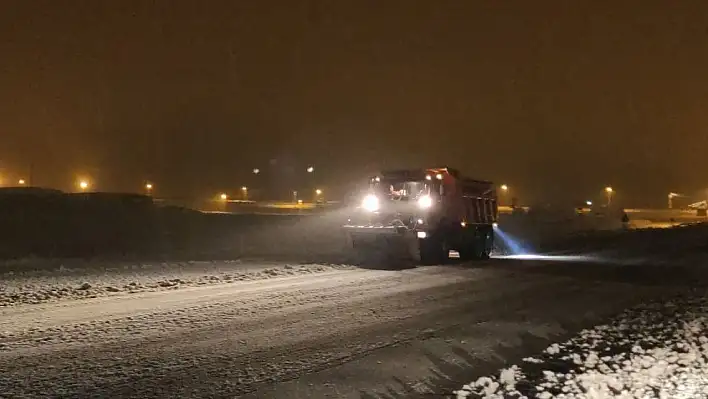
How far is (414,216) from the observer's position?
25750 millimetres

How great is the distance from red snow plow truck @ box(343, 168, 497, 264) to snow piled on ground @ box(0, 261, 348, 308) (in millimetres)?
3447

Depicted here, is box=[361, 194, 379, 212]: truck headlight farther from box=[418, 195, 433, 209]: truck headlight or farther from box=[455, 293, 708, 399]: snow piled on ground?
box=[455, 293, 708, 399]: snow piled on ground

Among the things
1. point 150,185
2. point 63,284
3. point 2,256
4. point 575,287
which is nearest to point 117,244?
point 2,256

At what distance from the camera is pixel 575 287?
18875 millimetres

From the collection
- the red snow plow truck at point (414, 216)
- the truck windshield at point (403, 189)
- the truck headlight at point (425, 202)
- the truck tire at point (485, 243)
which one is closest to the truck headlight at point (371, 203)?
the red snow plow truck at point (414, 216)

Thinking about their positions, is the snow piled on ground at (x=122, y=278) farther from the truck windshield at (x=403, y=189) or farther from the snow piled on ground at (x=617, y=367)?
the snow piled on ground at (x=617, y=367)

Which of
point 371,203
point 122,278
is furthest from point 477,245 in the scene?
point 122,278

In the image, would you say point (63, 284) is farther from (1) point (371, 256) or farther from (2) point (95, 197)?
(2) point (95, 197)

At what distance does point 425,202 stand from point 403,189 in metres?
1.04

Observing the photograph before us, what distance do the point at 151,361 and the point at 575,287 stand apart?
12598 millimetres

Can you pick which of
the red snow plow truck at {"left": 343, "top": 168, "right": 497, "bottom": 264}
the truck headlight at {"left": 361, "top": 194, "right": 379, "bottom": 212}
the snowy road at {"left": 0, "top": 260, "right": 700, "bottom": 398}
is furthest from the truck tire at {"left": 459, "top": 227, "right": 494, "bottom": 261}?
the snowy road at {"left": 0, "top": 260, "right": 700, "bottom": 398}

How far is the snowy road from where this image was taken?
855 centimetres

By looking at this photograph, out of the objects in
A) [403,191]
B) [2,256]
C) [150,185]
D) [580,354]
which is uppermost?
[150,185]

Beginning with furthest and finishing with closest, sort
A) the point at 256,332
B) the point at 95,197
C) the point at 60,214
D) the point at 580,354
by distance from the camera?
the point at 95,197, the point at 60,214, the point at 256,332, the point at 580,354
